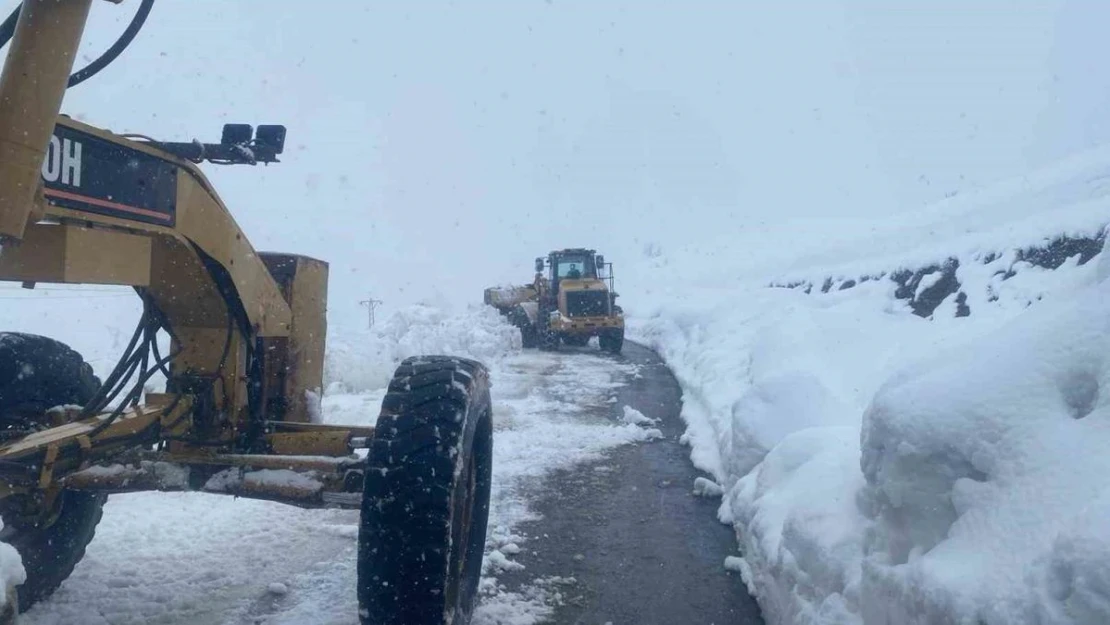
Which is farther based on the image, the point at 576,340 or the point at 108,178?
the point at 576,340

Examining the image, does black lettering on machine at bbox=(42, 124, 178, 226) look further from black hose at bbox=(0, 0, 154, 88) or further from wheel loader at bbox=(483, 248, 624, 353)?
wheel loader at bbox=(483, 248, 624, 353)

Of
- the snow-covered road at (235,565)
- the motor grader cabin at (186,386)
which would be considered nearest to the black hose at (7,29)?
the motor grader cabin at (186,386)

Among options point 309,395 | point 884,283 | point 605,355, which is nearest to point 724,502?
point 309,395

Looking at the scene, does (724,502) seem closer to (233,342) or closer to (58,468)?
(233,342)

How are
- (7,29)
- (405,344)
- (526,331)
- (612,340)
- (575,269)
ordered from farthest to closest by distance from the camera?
(575,269), (526,331), (612,340), (405,344), (7,29)

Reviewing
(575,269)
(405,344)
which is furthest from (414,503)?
(575,269)

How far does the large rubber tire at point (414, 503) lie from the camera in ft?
10.3

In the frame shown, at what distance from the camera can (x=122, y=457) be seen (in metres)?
3.71

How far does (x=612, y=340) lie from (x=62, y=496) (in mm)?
15917

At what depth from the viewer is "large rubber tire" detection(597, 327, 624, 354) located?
1914 cm

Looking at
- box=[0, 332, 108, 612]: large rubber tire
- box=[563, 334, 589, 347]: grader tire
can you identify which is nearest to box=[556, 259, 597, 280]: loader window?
box=[563, 334, 589, 347]: grader tire

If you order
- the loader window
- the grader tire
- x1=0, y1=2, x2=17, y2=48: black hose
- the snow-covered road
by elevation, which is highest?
the loader window

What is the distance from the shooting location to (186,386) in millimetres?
3879

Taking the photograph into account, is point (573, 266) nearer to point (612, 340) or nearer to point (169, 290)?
point (612, 340)
